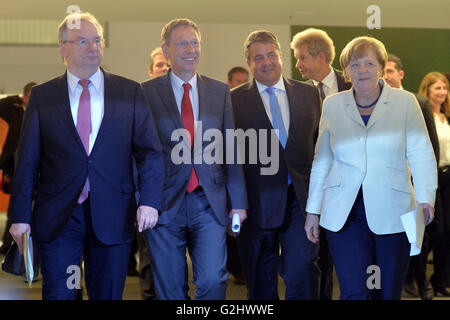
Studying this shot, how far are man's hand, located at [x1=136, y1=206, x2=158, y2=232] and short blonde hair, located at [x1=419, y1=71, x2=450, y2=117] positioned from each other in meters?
3.27

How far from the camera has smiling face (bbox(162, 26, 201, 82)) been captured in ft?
13.2

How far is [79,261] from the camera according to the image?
12.1 ft

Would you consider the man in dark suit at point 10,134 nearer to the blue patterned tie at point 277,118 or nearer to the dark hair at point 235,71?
the dark hair at point 235,71

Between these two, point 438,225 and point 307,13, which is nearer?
point 438,225

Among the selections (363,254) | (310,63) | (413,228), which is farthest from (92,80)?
(310,63)

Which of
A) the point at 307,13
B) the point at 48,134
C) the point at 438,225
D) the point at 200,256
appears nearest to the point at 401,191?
the point at 200,256

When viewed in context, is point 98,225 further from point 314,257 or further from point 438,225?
point 438,225

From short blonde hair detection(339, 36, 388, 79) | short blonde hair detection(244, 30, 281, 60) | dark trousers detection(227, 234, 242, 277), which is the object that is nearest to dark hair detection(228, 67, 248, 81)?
dark trousers detection(227, 234, 242, 277)

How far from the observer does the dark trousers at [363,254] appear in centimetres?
376

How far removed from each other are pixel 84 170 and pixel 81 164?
0.03 m

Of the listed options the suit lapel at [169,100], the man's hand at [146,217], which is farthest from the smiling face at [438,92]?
the man's hand at [146,217]

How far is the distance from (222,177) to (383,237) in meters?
0.87

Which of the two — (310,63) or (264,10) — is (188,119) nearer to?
(310,63)
